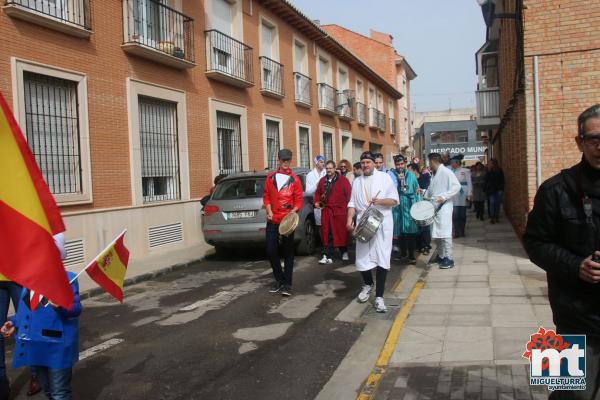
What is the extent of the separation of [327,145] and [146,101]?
44.3 ft

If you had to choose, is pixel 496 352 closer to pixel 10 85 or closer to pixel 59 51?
pixel 10 85

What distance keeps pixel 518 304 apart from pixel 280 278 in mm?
3013

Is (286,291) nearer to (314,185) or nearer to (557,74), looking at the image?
(314,185)

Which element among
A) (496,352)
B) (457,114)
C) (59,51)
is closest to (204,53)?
(59,51)

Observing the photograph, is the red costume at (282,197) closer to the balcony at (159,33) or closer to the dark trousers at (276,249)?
the dark trousers at (276,249)

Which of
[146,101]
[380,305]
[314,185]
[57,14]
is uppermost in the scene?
[57,14]

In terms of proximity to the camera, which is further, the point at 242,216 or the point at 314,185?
the point at 314,185

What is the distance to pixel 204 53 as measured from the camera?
48.2 ft

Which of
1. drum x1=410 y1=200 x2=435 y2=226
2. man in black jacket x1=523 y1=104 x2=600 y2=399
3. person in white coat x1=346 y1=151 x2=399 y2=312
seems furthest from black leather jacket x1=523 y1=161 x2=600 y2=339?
drum x1=410 y1=200 x2=435 y2=226

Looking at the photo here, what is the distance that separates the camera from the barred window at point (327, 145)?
24788 mm

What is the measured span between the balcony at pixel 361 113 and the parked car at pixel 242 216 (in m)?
19.4

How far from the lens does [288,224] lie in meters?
7.07

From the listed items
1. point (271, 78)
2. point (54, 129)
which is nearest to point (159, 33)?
point (54, 129)

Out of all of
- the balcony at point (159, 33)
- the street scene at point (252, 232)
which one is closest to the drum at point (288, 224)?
the street scene at point (252, 232)
